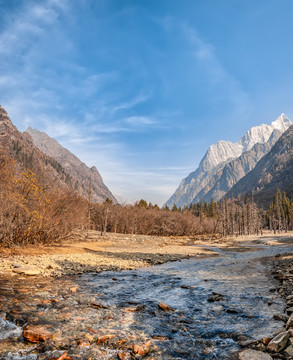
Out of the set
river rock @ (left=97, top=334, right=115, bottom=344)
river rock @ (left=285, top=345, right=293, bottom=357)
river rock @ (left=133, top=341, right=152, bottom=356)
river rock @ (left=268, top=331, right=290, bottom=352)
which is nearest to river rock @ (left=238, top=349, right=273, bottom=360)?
river rock @ (left=268, top=331, right=290, bottom=352)

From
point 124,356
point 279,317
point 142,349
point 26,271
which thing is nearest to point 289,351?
point 279,317

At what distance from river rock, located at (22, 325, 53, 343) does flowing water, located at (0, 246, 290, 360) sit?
0.15m

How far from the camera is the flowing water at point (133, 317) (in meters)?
5.73

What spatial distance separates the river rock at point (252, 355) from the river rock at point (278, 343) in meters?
0.28

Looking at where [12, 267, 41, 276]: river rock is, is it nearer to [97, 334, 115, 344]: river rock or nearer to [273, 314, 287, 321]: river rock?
[97, 334, 115, 344]: river rock

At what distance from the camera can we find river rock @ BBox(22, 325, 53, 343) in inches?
235

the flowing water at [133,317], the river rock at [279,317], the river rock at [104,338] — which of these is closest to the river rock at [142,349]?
the flowing water at [133,317]

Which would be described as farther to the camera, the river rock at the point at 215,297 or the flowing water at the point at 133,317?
the river rock at the point at 215,297

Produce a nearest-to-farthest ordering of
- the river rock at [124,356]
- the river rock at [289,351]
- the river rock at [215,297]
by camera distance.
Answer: the river rock at [289,351]
the river rock at [124,356]
the river rock at [215,297]

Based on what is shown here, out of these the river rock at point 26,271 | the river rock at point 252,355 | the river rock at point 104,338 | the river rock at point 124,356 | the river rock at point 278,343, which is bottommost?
the river rock at point 26,271

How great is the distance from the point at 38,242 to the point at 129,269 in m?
11.5

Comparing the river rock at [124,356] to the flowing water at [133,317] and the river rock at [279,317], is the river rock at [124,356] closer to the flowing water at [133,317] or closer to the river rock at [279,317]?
the flowing water at [133,317]

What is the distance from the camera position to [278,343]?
548 cm

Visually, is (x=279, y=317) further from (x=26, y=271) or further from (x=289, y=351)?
(x=26, y=271)
